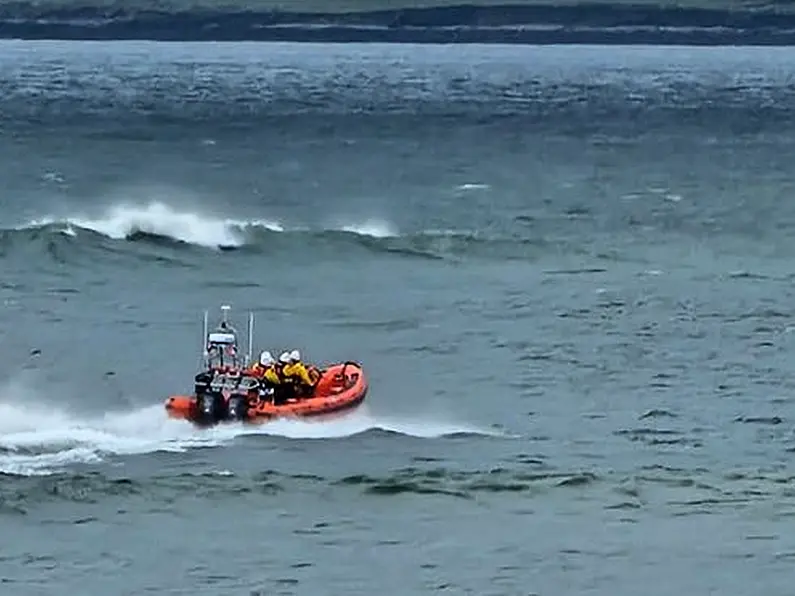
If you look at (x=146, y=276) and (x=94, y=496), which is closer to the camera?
(x=94, y=496)

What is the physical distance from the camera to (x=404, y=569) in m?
42.7

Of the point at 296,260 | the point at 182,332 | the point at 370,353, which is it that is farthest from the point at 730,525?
the point at 296,260

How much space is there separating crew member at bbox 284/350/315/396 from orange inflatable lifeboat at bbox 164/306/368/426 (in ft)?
0.37

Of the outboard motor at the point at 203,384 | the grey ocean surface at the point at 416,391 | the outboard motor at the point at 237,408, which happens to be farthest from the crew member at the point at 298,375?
the outboard motor at the point at 203,384

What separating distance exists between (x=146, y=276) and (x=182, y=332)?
1325cm

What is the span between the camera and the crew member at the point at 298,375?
173 ft

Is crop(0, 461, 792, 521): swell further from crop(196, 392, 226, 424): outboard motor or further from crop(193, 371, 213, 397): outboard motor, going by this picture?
crop(193, 371, 213, 397): outboard motor

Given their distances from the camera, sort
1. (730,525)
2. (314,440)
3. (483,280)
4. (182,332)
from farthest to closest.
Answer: (483,280) → (182,332) → (314,440) → (730,525)

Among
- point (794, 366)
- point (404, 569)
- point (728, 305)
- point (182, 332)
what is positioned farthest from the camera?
point (728, 305)

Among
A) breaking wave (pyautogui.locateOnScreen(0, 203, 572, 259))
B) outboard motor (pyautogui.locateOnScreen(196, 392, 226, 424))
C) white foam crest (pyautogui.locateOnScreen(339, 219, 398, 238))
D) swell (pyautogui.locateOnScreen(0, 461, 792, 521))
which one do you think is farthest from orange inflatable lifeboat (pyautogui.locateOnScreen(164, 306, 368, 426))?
white foam crest (pyautogui.locateOnScreen(339, 219, 398, 238))

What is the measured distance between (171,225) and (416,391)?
34565 millimetres

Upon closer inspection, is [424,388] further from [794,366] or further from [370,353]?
[794,366]

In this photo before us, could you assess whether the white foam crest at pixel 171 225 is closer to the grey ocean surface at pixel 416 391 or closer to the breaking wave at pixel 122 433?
the grey ocean surface at pixel 416 391

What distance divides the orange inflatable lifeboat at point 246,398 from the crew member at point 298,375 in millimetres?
114
